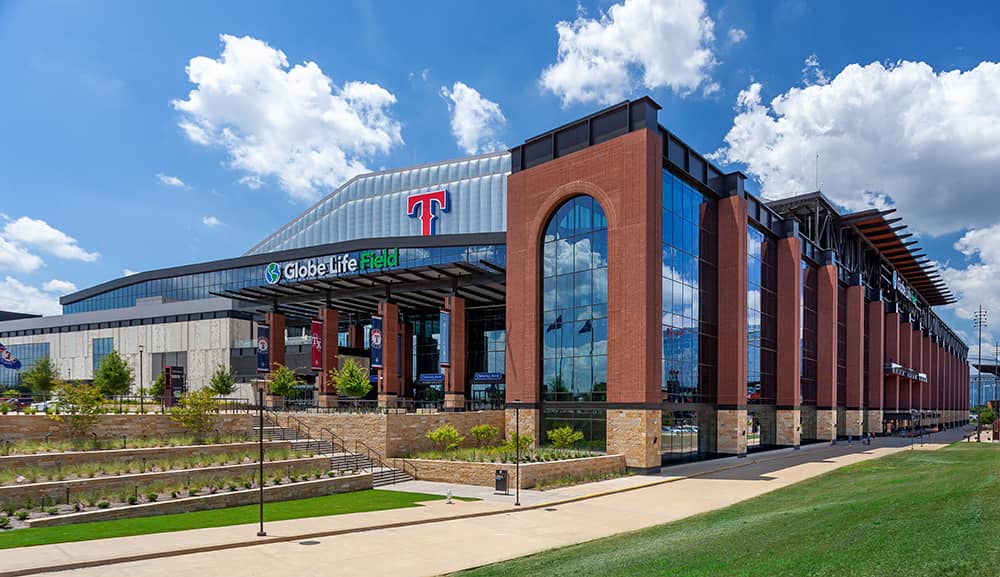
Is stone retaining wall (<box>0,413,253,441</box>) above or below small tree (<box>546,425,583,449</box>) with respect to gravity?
above

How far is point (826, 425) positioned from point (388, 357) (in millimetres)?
41331

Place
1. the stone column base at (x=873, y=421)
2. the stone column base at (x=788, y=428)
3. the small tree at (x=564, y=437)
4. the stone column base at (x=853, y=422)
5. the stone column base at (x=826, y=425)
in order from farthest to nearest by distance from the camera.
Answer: the stone column base at (x=873, y=421), the stone column base at (x=853, y=422), the stone column base at (x=826, y=425), the stone column base at (x=788, y=428), the small tree at (x=564, y=437)

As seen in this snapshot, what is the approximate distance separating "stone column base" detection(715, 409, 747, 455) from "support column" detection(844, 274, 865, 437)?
111 feet

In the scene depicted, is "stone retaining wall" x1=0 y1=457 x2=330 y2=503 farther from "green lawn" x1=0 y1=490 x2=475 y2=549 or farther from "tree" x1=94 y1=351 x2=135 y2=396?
"tree" x1=94 y1=351 x2=135 y2=396

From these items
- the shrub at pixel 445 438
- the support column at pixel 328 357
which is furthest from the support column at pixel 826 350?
the support column at pixel 328 357

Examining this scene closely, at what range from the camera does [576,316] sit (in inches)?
1688

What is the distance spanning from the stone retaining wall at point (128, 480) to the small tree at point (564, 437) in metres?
13.4

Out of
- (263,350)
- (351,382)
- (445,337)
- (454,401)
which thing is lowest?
(454,401)

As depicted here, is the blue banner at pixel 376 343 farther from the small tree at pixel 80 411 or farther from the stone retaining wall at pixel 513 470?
the small tree at pixel 80 411

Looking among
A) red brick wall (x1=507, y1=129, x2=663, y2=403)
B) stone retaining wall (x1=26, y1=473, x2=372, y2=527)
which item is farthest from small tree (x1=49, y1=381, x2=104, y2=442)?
red brick wall (x1=507, y1=129, x2=663, y2=403)

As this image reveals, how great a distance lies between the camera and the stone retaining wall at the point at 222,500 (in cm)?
2398

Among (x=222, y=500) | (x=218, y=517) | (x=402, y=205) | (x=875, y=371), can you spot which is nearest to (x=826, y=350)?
(x=875, y=371)

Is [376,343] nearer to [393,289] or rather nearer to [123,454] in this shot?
[393,289]

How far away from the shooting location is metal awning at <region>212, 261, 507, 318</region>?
54.0m
